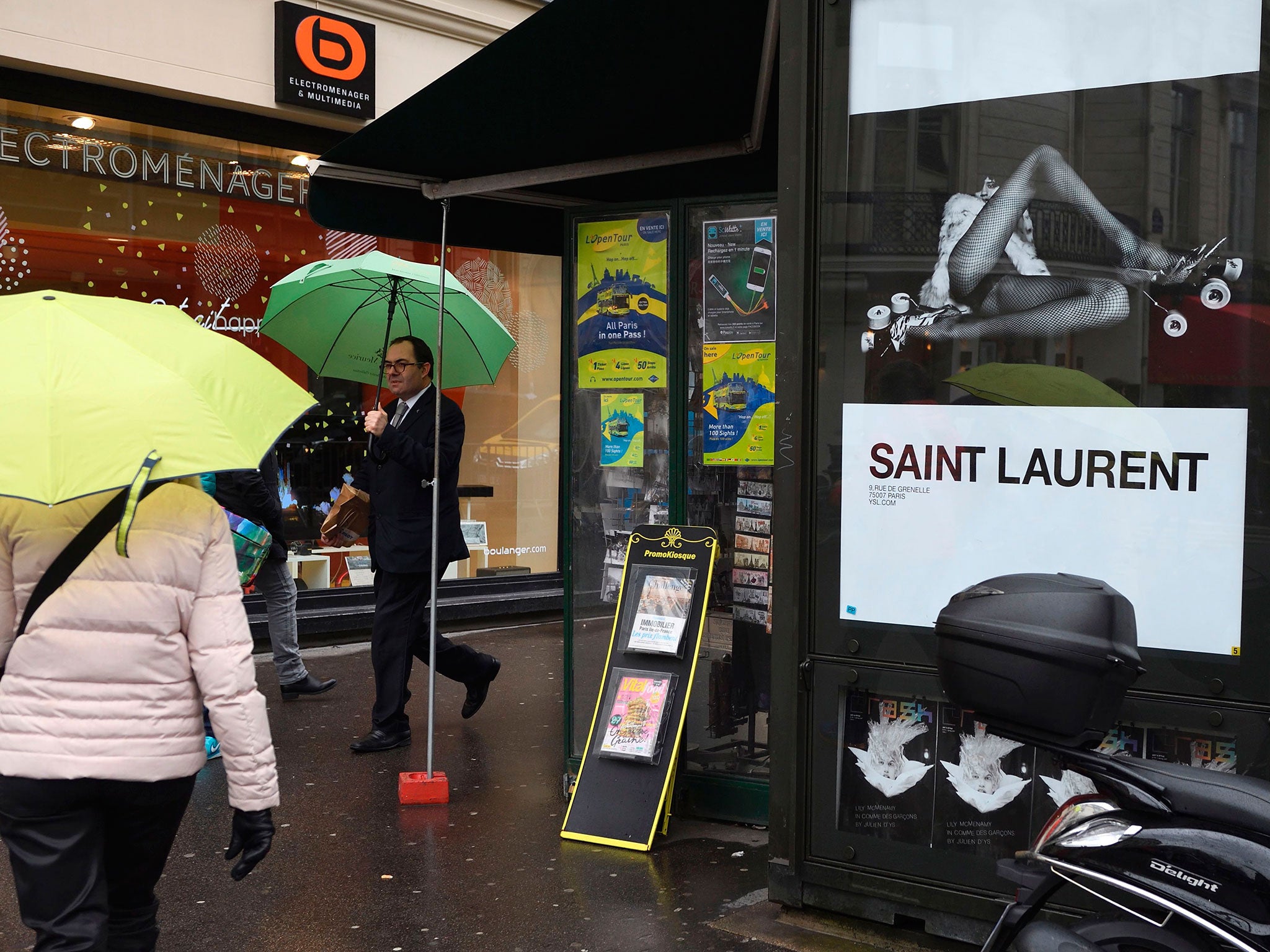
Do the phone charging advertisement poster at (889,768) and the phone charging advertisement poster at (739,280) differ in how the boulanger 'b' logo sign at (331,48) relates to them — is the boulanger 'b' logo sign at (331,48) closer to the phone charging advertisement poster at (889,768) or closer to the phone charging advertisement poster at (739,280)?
the phone charging advertisement poster at (739,280)

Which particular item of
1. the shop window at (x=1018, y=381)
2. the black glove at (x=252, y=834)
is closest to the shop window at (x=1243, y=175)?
the shop window at (x=1018, y=381)

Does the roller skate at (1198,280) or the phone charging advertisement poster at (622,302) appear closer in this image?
the roller skate at (1198,280)

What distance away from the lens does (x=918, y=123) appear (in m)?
4.01

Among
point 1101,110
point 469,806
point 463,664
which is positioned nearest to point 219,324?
point 463,664

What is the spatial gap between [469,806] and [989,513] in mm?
2838

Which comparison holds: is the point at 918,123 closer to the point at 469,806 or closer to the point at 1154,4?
the point at 1154,4

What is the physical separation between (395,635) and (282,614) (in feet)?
4.50

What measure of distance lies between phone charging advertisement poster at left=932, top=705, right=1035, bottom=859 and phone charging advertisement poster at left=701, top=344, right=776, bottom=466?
5.40 feet

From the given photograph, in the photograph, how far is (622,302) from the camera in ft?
18.5

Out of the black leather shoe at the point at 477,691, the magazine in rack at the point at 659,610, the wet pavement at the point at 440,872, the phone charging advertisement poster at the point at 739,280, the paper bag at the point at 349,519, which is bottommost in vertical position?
the wet pavement at the point at 440,872

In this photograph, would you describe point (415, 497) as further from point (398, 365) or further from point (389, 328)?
point (389, 328)

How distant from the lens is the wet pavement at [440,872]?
4.23m

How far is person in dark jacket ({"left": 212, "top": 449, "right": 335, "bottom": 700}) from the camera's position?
22.6ft

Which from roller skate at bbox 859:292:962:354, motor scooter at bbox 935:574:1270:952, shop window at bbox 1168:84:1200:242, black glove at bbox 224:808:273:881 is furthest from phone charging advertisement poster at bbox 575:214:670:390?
motor scooter at bbox 935:574:1270:952
